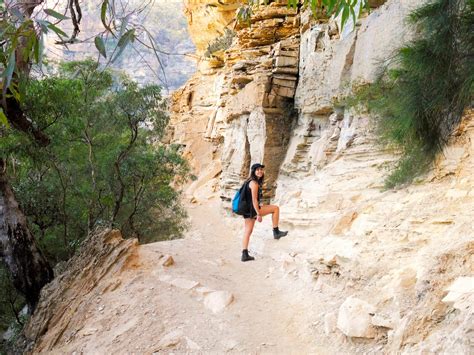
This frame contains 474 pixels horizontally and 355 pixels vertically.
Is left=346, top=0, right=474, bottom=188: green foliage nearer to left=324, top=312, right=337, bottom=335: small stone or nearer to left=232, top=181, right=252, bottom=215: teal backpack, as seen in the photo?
left=232, top=181, right=252, bottom=215: teal backpack

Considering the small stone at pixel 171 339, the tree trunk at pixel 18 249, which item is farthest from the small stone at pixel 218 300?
the tree trunk at pixel 18 249

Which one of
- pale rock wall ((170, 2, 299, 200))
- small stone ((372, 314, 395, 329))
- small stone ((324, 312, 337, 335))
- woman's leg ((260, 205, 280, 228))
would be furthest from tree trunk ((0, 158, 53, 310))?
pale rock wall ((170, 2, 299, 200))

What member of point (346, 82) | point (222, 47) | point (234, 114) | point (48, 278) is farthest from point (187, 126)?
point (48, 278)

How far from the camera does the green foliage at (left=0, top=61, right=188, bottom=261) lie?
20.9 ft

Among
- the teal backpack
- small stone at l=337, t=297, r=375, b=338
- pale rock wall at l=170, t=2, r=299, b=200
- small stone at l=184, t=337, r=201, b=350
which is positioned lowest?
small stone at l=184, t=337, r=201, b=350

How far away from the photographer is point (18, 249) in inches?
224

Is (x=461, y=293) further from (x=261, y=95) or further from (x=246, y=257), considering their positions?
(x=261, y=95)

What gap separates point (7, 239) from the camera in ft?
18.5

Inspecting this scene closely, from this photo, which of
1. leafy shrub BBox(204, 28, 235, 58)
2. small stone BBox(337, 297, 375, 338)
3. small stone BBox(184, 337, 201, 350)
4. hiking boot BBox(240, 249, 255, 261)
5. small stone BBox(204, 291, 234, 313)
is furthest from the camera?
leafy shrub BBox(204, 28, 235, 58)

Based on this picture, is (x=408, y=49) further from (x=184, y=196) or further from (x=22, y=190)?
(x=184, y=196)

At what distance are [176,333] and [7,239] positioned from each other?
323 cm

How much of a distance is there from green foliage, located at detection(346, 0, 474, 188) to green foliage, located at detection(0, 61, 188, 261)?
452 cm

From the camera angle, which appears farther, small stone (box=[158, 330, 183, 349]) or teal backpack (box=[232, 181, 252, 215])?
teal backpack (box=[232, 181, 252, 215])

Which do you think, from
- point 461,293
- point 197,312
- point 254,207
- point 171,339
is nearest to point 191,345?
point 171,339
